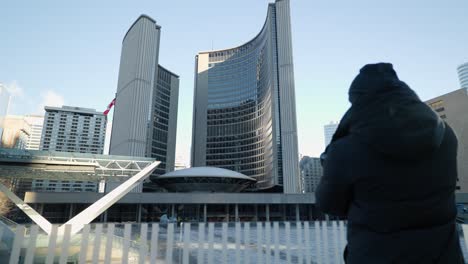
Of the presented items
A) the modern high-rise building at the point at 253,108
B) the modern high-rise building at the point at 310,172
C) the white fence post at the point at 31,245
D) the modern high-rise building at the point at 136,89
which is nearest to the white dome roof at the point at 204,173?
the modern high-rise building at the point at 136,89

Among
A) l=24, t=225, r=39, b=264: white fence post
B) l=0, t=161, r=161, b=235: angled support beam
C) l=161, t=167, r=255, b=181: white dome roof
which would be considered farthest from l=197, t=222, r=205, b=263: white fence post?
l=161, t=167, r=255, b=181: white dome roof

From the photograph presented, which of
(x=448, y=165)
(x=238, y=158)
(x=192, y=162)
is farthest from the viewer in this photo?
(x=192, y=162)

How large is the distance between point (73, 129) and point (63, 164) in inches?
5664

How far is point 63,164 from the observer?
16.5 m

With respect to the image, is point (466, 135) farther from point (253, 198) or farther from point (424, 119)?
point (424, 119)

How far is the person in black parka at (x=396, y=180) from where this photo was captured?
1224 millimetres

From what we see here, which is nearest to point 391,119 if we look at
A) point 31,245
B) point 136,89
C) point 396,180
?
point 396,180

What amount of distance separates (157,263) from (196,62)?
10880 cm

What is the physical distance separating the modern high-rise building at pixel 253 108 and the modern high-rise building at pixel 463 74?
145m

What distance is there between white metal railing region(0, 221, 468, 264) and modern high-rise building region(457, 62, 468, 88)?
663 ft

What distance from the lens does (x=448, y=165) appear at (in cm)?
134

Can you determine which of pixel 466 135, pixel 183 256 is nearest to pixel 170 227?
pixel 183 256

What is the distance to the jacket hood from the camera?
48.1 inches

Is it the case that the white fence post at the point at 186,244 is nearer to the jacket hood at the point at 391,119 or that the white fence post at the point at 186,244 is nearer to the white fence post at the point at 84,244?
the white fence post at the point at 84,244
